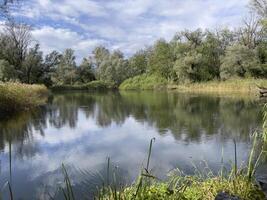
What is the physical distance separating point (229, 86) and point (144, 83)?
2070 centimetres

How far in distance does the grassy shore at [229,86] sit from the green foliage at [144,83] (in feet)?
19.6

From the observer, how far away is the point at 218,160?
711 centimetres

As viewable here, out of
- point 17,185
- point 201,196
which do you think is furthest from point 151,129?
point 201,196

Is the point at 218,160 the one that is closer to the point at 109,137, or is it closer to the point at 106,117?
the point at 109,137

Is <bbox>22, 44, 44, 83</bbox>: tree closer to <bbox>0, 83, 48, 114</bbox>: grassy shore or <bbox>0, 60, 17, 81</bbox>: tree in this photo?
<bbox>0, 60, 17, 81</bbox>: tree

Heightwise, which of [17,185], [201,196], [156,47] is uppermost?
[156,47]

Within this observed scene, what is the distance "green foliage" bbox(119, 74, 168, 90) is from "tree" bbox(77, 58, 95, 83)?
27.2 feet

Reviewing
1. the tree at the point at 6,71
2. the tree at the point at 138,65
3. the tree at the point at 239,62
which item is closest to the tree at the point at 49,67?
the tree at the point at 6,71

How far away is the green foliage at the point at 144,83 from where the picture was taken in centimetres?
5200

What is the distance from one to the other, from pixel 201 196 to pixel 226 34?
4584 centimetres

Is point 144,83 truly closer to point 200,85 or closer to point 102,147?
point 200,85

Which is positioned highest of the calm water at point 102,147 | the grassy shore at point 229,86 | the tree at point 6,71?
the tree at point 6,71

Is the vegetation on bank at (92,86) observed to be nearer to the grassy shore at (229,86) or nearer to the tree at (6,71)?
the tree at (6,71)

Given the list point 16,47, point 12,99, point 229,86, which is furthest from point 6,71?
point 12,99
